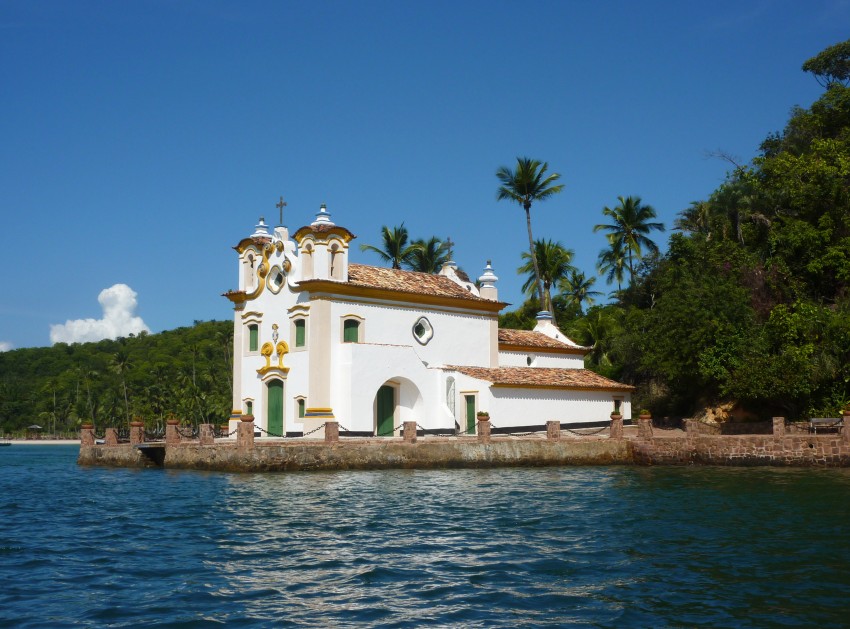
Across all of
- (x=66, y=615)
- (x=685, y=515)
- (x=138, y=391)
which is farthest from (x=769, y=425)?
(x=138, y=391)

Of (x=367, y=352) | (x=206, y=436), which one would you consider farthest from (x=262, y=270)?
(x=206, y=436)

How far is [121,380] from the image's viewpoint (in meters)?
90.3

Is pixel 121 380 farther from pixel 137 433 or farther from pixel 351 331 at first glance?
pixel 351 331

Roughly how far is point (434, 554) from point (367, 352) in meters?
19.2

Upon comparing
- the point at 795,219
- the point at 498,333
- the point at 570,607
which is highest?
the point at 795,219

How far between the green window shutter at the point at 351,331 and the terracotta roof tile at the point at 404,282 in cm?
147

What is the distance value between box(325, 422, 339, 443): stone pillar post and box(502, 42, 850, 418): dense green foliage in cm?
1513

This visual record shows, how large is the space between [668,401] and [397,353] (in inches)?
571

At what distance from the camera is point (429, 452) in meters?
29.3

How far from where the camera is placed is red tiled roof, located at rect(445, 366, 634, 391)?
36094mm

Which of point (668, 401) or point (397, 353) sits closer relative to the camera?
point (397, 353)

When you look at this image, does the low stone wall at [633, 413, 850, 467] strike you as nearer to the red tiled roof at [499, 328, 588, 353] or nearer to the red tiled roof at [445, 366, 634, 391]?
the red tiled roof at [445, 366, 634, 391]

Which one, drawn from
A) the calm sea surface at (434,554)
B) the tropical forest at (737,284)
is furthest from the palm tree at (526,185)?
the calm sea surface at (434,554)

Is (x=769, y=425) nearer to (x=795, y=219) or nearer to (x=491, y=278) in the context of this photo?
(x=795, y=219)
